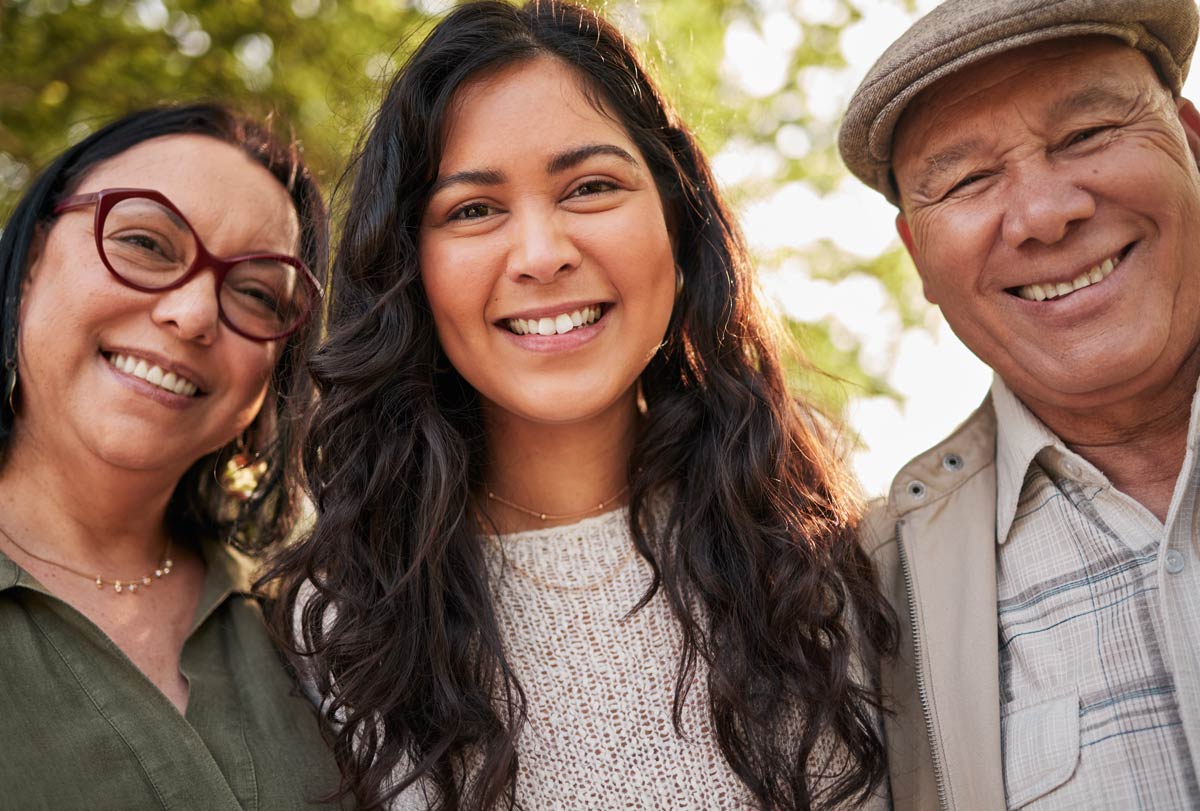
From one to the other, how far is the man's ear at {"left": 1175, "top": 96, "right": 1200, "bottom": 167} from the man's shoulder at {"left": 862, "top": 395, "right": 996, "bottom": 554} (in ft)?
2.54

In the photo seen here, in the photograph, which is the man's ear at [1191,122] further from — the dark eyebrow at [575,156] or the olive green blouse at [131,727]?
the olive green blouse at [131,727]

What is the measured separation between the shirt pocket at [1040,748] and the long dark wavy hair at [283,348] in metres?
1.87

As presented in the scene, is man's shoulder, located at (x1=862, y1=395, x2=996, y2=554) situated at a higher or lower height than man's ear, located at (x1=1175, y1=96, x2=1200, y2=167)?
lower

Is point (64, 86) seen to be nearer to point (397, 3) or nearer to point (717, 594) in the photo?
point (397, 3)

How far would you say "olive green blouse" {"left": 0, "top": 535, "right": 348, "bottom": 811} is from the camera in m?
2.25

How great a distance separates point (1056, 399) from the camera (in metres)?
2.55

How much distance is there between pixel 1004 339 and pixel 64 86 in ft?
15.9

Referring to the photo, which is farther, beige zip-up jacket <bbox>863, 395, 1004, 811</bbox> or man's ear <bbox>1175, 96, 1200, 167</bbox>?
man's ear <bbox>1175, 96, 1200, 167</bbox>

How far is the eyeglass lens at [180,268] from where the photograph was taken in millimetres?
2727

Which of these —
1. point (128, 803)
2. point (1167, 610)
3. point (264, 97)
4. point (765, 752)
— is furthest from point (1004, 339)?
point (264, 97)

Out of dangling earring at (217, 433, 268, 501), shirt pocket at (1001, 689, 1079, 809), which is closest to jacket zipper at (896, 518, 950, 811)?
shirt pocket at (1001, 689, 1079, 809)

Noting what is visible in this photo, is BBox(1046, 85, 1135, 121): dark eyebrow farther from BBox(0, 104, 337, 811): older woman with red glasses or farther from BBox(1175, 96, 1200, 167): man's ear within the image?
BBox(0, 104, 337, 811): older woman with red glasses

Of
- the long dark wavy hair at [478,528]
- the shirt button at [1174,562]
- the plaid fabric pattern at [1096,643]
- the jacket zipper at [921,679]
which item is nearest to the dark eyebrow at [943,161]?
the long dark wavy hair at [478,528]

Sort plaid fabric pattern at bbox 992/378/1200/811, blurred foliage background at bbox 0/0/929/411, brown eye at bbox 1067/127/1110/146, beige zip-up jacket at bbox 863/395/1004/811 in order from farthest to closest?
blurred foliage background at bbox 0/0/929/411
brown eye at bbox 1067/127/1110/146
beige zip-up jacket at bbox 863/395/1004/811
plaid fabric pattern at bbox 992/378/1200/811
